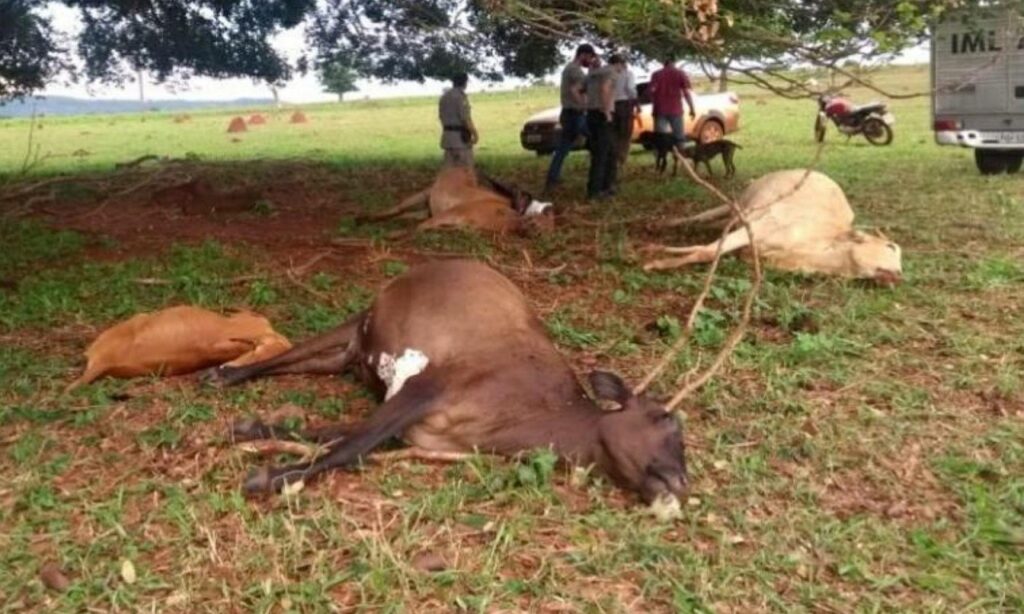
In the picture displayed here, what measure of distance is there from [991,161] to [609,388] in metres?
13.2

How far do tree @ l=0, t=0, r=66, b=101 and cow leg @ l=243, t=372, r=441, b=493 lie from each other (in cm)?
957

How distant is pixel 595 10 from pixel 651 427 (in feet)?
9.86

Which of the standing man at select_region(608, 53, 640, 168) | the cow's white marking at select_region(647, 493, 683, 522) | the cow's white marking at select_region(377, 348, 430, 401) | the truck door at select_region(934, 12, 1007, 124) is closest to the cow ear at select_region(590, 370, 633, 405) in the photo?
the cow's white marking at select_region(647, 493, 683, 522)

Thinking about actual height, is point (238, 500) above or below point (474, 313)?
below

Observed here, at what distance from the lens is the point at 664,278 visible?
8.00 m

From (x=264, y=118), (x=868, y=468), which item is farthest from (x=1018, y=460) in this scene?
(x=264, y=118)

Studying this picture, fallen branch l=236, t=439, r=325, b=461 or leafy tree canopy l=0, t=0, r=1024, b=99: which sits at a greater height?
leafy tree canopy l=0, t=0, r=1024, b=99

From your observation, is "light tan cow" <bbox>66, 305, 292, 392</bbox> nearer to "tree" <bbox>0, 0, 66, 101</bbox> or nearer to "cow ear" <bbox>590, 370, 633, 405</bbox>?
"cow ear" <bbox>590, 370, 633, 405</bbox>

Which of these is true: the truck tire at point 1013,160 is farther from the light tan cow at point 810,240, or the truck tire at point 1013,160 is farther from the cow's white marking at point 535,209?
the cow's white marking at point 535,209

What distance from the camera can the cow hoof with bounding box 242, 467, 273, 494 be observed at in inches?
164

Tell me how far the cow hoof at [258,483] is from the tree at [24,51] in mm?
9728

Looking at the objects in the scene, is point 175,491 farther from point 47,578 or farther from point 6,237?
point 6,237

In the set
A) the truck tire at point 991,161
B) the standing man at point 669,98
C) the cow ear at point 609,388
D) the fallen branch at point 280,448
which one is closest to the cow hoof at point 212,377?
the fallen branch at point 280,448

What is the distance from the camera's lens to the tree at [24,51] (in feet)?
40.5
